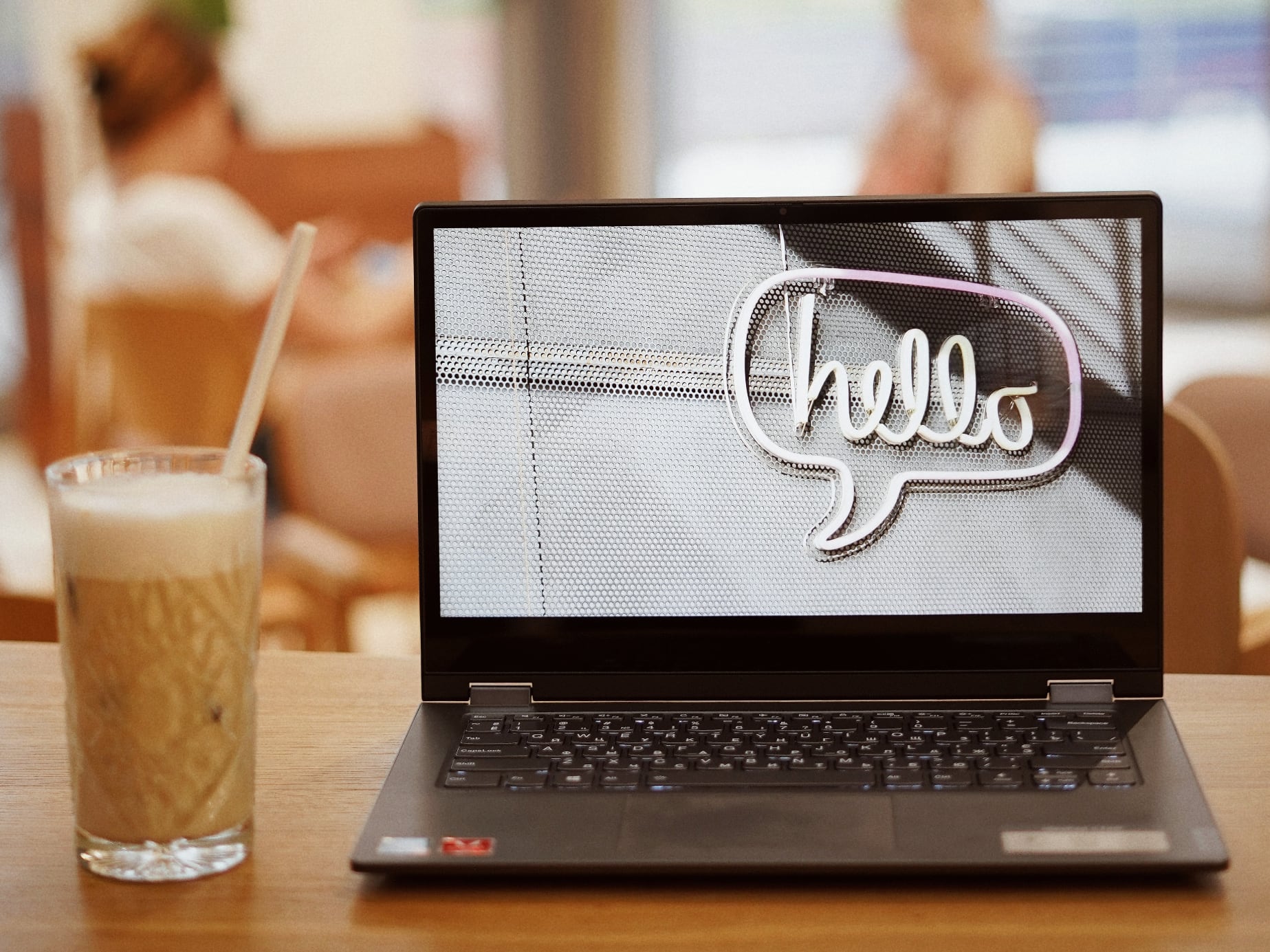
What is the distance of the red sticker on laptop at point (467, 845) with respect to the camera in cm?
64

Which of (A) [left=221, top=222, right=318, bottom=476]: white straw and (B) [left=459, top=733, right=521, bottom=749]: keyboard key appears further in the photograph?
(B) [left=459, top=733, right=521, bottom=749]: keyboard key

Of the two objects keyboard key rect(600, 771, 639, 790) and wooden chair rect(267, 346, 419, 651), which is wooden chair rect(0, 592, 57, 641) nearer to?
keyboard key rect(600, 771, 639, 790)

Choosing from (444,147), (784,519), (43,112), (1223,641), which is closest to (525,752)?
(784,519)

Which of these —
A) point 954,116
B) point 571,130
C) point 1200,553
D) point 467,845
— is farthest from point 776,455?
point 571,130

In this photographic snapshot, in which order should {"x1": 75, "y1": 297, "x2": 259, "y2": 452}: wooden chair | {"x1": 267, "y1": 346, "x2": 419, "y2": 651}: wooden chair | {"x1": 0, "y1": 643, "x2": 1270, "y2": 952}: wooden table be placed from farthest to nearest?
1. {"x1": 75, "y1": 297, "x2": 259, "y2": 452}: wooden chair
2. {"x1": 267, "y1": 346, "x2": 419, "y2": 651}: wooden chair
3. {"x1": 0, "y1": 643, "x2": 1270, "y2": 952}: wooden table

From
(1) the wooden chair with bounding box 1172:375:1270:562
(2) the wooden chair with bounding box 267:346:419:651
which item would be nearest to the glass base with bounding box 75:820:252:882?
(1) the wooden chair with bounding box 1172:375:1270:562

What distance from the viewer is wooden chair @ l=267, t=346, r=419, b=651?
2182 mm

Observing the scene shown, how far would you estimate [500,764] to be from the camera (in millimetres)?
727

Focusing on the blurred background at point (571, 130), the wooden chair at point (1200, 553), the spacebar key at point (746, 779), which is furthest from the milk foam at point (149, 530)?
the blurred background at point (571, 130)

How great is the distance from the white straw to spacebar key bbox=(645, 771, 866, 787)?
26 centimetres

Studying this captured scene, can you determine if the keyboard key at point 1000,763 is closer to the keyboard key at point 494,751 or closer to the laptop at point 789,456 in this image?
the laptop at point 789,456

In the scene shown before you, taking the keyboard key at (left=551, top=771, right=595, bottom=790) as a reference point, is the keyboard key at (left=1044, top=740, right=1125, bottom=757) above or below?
above

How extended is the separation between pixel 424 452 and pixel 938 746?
1.11 feet

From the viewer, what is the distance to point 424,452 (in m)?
0.82
